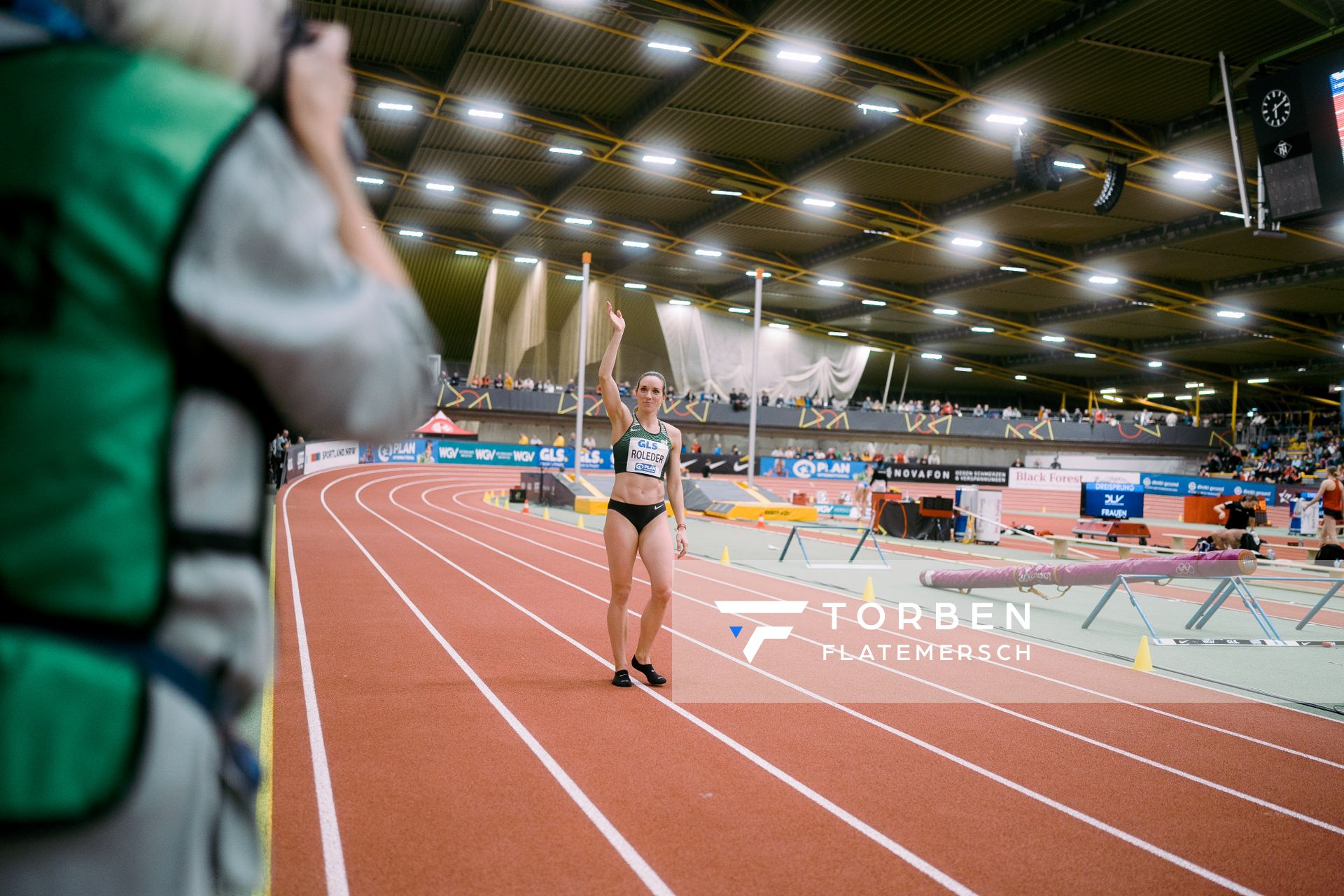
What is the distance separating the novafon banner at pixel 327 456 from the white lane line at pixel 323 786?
936 inches

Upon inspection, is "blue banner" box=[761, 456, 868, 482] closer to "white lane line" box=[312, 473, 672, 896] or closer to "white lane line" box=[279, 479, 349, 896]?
"white lane line" box=[312, 473, 672, 896]

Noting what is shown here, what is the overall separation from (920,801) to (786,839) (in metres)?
0.84

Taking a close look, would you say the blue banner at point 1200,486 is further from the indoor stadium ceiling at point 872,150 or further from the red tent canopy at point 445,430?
the red tent canopy at point 445,430

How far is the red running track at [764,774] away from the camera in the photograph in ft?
11.2

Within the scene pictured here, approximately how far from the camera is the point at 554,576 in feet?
36.7

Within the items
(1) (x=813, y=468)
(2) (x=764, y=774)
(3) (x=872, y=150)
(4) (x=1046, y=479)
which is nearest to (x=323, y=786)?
(2) (x=764, y=774)

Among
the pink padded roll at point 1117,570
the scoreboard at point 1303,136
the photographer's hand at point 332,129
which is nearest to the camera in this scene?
the photographer's hand at point 332,129

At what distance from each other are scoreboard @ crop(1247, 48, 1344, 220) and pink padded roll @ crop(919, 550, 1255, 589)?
469 centimetres

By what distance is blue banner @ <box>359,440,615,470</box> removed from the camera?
39250 millimetres

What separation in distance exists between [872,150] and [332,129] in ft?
72.8

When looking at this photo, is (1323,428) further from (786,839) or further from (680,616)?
(786,839)

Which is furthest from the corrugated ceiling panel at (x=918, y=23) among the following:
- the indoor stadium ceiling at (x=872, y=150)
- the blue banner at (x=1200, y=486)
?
the blue banner at (x=1200, y=486)

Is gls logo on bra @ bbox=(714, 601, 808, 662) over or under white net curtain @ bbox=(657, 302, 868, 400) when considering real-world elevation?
under

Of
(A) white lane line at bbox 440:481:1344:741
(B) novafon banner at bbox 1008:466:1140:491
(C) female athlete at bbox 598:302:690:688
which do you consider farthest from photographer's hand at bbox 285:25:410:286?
(B) novafon banner at bbox 1008:466:1140:491
